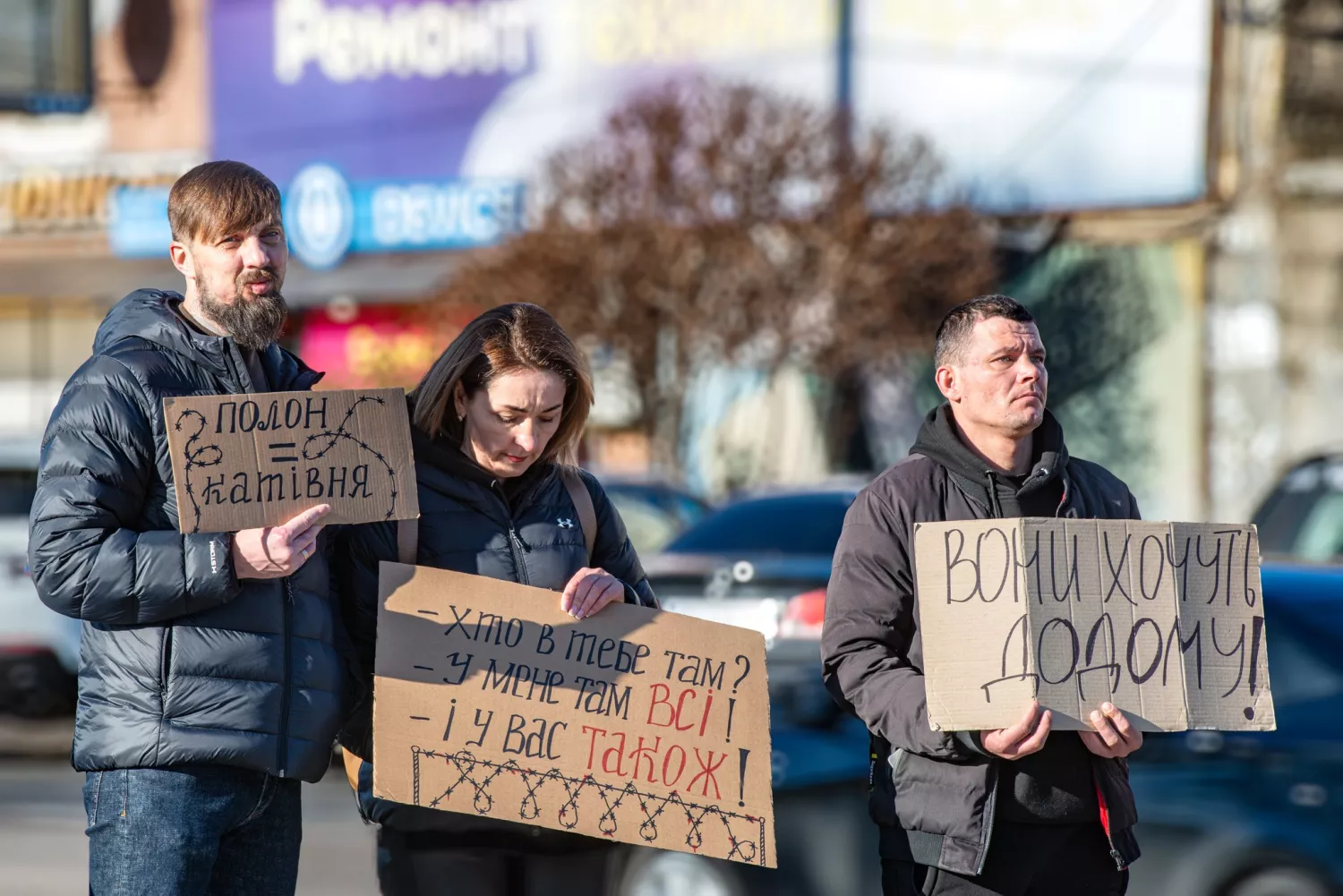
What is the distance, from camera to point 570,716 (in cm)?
353

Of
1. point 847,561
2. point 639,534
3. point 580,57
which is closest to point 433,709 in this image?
point 847,561

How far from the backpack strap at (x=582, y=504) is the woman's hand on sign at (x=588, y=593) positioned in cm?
13

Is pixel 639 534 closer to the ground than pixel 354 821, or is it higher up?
higher up

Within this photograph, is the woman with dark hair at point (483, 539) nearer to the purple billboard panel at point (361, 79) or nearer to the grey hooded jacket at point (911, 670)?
the grey hooded jacket at point (911, 670)

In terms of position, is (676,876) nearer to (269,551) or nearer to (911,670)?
(911,670)

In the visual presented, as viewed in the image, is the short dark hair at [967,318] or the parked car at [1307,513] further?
the parked car at [1307,513]

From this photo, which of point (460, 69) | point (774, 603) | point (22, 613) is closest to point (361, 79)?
point (460, 69)

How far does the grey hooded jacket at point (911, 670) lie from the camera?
3.28 metres

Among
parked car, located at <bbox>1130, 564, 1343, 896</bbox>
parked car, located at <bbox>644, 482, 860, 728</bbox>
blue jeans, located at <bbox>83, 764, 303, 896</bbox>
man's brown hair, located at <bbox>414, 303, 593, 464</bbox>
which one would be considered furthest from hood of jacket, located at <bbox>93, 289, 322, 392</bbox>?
parked car, located at <bbox>1130, 564, 1343, 896</bbox>

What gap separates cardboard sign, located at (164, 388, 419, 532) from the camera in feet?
10.1

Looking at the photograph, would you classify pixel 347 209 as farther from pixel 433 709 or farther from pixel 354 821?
pixel 433 709

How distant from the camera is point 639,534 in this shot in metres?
11.1

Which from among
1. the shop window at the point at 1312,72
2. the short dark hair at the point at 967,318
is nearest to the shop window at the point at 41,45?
the shop window at the point at 1312,72

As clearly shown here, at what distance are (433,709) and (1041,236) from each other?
17.8m
